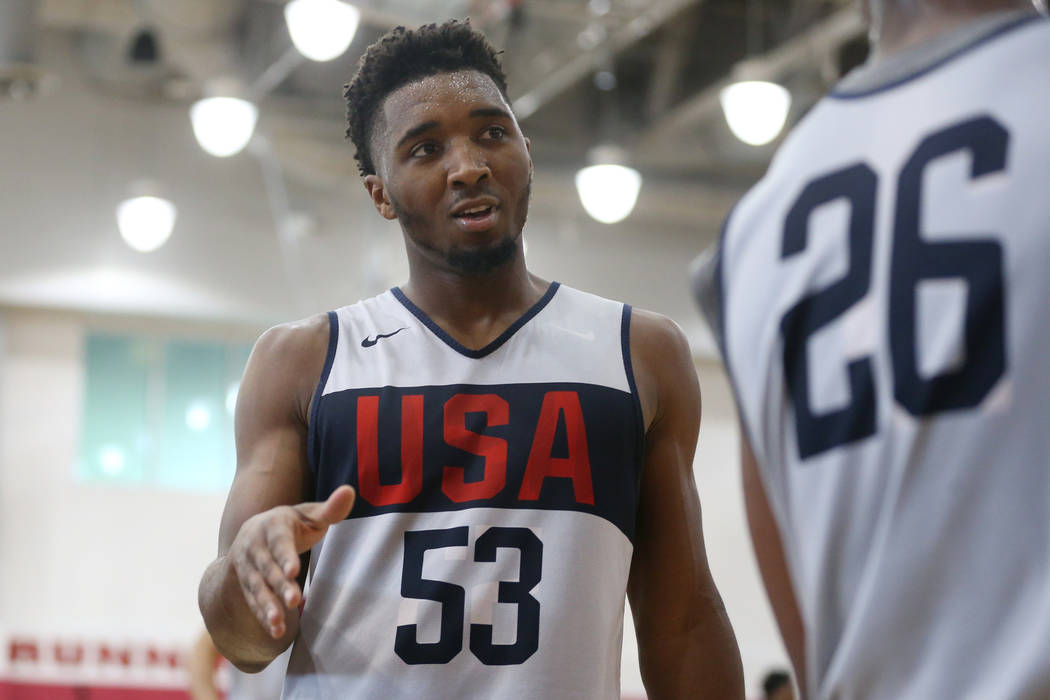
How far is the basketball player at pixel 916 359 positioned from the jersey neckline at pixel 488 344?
1026 millimetres

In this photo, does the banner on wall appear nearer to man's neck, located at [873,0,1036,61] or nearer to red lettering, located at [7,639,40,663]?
red lettering, located at [7,639,40,663]

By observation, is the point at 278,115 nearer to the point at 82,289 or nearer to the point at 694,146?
the point at 82,289

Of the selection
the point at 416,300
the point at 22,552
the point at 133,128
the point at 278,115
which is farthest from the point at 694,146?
the point at 416,300

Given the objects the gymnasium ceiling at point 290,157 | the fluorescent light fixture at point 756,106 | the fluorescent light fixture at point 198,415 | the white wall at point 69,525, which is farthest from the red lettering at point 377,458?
the fluorescent light fixture at point 198,415

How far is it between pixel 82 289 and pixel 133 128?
1.41 m

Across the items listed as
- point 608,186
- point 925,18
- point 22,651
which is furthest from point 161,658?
point 925,18

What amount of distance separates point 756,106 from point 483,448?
6.61 meters

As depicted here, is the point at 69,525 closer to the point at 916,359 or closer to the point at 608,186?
the point at 608,186

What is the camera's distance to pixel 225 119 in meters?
8.92

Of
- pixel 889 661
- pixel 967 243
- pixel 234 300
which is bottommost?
pixel 889 661

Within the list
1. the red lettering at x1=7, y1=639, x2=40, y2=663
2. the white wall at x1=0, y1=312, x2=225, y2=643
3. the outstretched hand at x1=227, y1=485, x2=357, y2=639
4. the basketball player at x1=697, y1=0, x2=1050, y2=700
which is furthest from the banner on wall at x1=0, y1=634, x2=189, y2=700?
the basketball player at x1=697, y1=0, x2=1050, y2=700

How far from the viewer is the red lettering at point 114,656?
1006cm

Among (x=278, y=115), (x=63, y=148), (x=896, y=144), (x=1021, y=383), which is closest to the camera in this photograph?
(x=1021, y=383)

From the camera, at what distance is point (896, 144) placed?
5.02 ft
